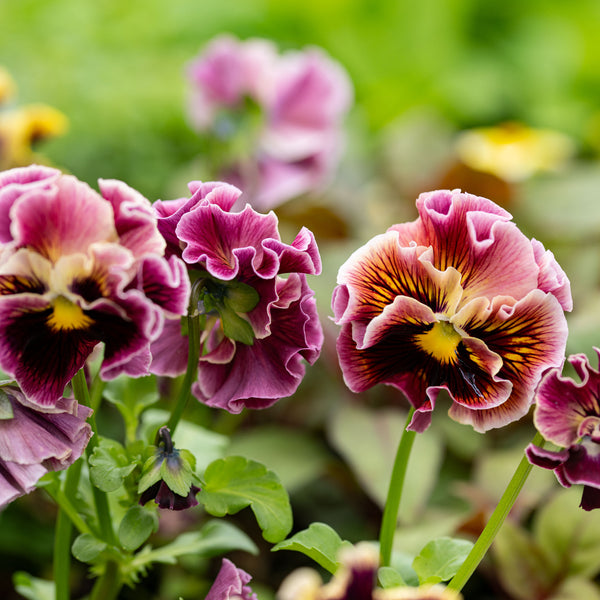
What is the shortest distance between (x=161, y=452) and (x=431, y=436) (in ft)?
2.04

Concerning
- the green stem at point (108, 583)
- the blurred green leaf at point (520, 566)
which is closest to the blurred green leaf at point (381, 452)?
the blurred green leaf at point (520, 566)

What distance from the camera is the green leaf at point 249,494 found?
58 centimetres

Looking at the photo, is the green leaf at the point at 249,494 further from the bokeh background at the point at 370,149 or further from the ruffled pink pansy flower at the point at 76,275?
the bokeh background at the point at 370,149

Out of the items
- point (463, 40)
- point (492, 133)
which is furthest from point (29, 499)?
point (463, 40)

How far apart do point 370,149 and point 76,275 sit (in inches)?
74.6

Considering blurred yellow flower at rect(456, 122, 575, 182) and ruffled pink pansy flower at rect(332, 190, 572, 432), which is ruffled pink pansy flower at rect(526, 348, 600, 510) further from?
blurred yellow flower at rect(456, 122, 575, 182)

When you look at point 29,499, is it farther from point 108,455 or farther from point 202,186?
point 202,186

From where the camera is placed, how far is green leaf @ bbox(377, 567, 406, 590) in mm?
542

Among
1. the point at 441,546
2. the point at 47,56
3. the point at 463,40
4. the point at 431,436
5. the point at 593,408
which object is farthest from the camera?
the point at 463,40

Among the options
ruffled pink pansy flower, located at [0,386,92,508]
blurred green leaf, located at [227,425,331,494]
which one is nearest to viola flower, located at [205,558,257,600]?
ruffled pink pansy flower, located at [0,386,92,508]

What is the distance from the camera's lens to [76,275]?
1.57 feet

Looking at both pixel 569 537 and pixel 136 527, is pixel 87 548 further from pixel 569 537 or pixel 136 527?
pixel 569 537

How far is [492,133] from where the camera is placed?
7.00ft

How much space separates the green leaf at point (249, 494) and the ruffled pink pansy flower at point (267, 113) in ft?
3.08
